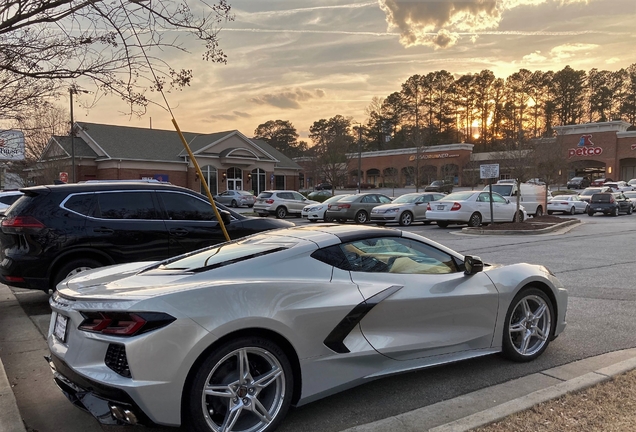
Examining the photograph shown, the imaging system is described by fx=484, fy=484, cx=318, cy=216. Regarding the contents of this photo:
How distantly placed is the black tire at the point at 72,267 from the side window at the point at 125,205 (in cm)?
64

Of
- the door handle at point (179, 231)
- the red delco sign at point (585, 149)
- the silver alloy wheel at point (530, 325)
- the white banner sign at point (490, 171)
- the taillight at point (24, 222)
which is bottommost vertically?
the silver alloy wheel at point (530, 325)

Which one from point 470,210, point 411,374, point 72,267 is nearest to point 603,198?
point 470,210

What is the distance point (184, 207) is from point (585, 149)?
67.1 m

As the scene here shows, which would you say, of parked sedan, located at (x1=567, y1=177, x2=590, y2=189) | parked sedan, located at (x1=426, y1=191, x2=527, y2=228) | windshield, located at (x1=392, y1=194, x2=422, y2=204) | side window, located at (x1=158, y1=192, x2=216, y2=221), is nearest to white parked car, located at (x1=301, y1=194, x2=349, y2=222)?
windshield, located at (x1=392, y1=194, x2=422, y2=204)

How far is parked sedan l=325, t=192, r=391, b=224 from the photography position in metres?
22.2

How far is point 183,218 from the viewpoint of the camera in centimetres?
744

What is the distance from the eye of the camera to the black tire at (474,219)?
1902cm

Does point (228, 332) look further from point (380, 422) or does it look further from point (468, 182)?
point (468, 182)

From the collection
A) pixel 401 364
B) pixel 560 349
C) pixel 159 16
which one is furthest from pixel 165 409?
pixel 159 16

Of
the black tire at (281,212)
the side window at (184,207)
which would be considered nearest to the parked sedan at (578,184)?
the black tire at (281,212)

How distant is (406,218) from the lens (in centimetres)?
2116

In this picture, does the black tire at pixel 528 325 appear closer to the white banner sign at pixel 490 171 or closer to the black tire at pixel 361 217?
the white banner sign at pixel 490 171

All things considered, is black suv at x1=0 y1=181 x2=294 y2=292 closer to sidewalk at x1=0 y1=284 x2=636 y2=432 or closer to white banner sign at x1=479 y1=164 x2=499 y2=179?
sidewalk at x1=0 y1=284 x2=636 y2=432

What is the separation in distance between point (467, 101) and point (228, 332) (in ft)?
316
